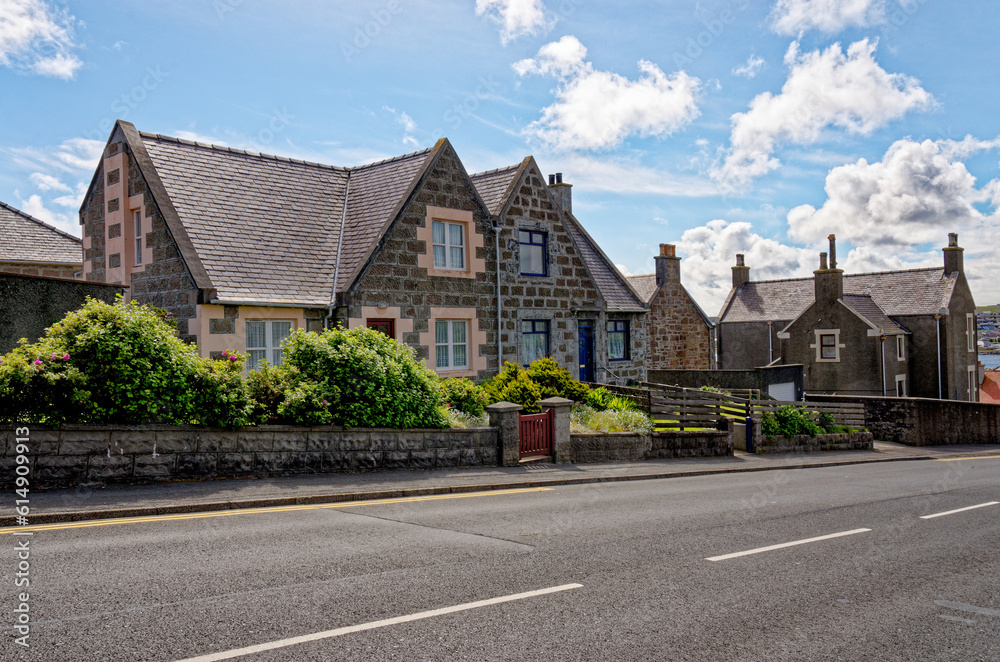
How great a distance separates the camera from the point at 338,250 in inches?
828

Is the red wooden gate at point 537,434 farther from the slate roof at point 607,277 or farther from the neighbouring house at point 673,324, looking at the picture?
the neighbouring house at point 673,324

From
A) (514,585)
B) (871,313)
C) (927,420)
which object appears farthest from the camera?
(871,313)

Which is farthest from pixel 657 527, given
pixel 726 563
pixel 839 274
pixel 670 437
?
pixel 839 274

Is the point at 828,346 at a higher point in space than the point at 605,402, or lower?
higher

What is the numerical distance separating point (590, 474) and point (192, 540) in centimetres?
919

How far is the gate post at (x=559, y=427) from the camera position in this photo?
55.7 feet

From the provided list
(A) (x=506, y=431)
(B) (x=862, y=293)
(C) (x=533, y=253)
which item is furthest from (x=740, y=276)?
(A) (x=506, y=431)

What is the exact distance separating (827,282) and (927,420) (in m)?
15.2

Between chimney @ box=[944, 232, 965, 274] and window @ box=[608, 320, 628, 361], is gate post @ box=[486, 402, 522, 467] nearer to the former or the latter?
window @ box=[608, 320, 628, 361]

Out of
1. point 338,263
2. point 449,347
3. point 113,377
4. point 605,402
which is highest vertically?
point 338,263

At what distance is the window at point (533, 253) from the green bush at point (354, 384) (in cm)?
987

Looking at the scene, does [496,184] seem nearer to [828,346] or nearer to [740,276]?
[828,346]

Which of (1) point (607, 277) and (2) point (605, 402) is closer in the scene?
(2) point (605, 402)

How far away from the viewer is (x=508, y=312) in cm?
2325
